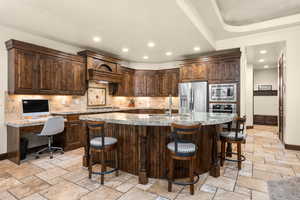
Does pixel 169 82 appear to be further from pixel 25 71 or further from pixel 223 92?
pixel 25 71

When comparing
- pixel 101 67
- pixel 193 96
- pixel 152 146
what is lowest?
pixel 152 146

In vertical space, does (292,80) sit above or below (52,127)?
above

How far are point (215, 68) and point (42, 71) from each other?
4847 mm

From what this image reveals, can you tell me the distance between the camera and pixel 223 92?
197 inches

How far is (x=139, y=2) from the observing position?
2.72m

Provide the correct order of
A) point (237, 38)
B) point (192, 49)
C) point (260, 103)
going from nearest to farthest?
point (237, 38) < point (192, 49) < point (260, 103)

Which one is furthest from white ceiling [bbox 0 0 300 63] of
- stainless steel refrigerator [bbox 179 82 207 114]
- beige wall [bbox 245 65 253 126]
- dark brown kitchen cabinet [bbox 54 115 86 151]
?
beige wall [bbox 245 65 253 126]

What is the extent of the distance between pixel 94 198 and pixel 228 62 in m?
4.84

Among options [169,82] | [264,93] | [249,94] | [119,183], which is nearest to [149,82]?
[169,82]

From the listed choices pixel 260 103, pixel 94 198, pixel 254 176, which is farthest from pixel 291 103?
pixel 94 198

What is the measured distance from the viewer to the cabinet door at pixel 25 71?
3607 mm

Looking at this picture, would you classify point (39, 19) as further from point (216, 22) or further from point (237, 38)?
point (237, 38)

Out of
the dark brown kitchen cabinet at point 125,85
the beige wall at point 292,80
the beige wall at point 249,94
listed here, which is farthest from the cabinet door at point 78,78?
the beige wall at point 249,94

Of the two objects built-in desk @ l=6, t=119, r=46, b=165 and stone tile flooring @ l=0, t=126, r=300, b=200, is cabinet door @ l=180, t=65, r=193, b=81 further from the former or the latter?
built-in desk @ l=6, t=119, r=46, b=165
